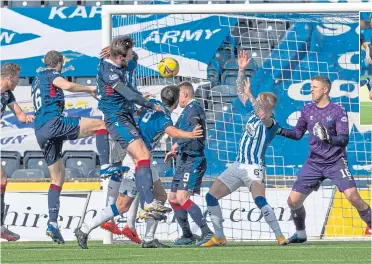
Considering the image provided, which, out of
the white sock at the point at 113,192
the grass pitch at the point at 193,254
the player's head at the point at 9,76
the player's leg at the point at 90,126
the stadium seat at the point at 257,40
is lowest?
the grass pitch at the point at 193,254

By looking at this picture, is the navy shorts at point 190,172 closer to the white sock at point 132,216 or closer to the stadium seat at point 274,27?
the white sock at point 132,216

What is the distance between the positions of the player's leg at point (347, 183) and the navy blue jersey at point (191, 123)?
1.36m

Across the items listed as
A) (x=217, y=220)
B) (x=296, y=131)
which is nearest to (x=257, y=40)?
(x=296, y=131)

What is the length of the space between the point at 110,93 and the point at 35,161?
7425 millimetres

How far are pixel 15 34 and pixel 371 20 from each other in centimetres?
797

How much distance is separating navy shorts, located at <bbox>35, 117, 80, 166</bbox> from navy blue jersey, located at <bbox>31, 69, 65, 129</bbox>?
7 cm

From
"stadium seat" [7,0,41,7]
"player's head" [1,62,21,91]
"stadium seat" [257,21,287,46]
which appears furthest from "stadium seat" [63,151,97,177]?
"player's head" [1,62,21,91]

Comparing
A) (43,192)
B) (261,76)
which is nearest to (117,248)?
(43,192)

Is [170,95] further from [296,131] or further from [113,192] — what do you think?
[296,131]

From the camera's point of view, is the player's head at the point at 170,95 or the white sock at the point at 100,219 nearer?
the white sock at the point at 100,219

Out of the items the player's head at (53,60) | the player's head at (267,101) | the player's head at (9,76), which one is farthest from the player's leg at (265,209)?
the player's head at (9,76)

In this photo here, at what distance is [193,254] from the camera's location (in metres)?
9.16

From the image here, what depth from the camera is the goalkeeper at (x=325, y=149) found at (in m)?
10.4

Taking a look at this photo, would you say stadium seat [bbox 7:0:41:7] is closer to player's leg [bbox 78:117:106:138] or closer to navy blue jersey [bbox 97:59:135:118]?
player's leg [bbox 78:117:106:138]
